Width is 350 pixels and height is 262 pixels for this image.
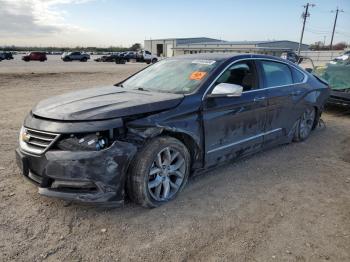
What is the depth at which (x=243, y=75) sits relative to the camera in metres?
4.71

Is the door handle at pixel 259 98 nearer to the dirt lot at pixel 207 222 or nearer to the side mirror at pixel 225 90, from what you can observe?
the side mirror at pixel 225 90

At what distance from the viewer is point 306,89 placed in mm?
5926

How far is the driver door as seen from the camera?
410 centimetres

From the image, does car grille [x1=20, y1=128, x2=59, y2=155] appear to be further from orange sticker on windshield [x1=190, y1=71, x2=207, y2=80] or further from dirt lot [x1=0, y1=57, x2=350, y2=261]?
orange sticker on windshield [x1=190, y1=71, x2=207, y2=80]

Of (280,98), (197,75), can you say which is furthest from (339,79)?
(197,75)

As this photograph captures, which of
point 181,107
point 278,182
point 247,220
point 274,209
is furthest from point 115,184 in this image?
point 278,182

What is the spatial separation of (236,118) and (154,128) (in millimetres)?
1341

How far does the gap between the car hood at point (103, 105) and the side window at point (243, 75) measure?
36.8 inches

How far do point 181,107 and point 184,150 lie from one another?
0.48 m

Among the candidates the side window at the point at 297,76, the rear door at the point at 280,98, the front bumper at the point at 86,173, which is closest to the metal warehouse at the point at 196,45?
the side window at the point at 297,76

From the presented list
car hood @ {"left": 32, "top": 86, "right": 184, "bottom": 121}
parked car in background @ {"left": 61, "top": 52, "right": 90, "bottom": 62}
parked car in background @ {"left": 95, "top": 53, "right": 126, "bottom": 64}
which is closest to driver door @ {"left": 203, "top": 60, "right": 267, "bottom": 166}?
car hood @ {"left": 32, "top": 86, "right": 184, "bottom": 121}

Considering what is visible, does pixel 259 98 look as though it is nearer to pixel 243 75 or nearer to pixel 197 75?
pixel 243 75

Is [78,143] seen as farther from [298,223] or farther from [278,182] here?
[278,182]

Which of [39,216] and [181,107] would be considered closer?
[39,216]
